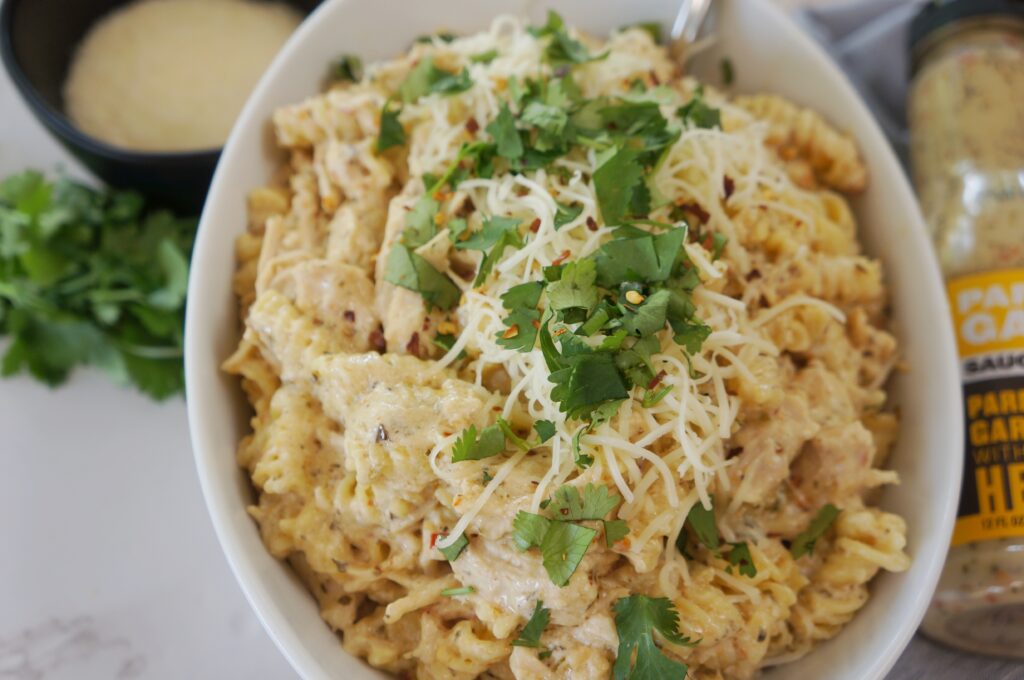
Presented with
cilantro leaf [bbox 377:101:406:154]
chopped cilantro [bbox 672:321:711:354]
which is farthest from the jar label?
cilantro leaf [bbox 377:101:406:154]

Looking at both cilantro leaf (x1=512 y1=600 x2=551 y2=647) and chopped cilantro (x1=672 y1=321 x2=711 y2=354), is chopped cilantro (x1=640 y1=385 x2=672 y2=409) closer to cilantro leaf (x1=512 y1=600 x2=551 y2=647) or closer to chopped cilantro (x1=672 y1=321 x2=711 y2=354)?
chopped cilantro (x1=672 y1=321 x2=711 y2=354)

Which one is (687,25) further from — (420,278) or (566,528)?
(566,528)

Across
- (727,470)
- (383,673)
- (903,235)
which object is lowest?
(383,673)

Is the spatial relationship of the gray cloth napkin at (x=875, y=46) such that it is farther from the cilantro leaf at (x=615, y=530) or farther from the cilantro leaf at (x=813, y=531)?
the cilantro leaf at (x=615, y=530)

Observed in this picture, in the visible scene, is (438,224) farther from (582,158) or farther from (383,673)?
(383,673)

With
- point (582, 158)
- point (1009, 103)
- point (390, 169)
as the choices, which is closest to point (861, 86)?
point (1009, 103)

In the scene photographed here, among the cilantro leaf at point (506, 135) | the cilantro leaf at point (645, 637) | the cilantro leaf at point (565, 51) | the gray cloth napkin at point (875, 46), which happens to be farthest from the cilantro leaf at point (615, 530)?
the gray cloth napkin at point (875, 46)

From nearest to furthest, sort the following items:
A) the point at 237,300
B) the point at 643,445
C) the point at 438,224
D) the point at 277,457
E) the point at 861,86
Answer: the point at 643,445 < the point at 277,457 < the point at 438,224 < the point at 237,300 < the point at 861,86

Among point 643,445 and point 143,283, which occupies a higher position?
point 143,283
